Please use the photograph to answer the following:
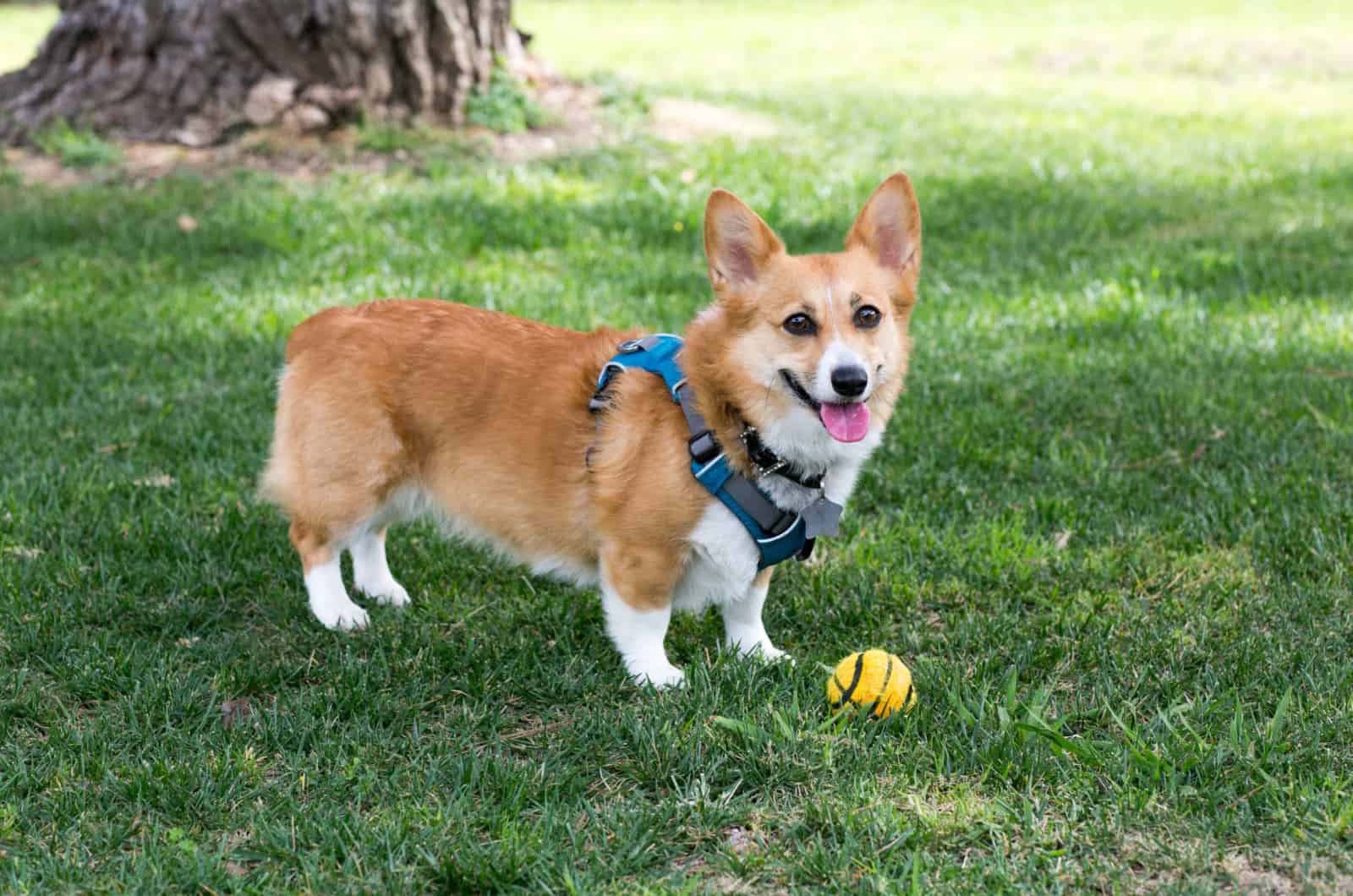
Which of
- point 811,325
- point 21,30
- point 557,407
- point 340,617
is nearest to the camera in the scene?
point 811,325

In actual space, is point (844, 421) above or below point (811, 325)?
below

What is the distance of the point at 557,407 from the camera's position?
146 inches

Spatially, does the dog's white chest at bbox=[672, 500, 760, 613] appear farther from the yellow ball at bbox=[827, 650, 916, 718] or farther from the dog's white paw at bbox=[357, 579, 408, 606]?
the dog's white paw at bbox=[357, 579, 408, 606]

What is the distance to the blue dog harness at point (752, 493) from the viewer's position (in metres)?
3.40

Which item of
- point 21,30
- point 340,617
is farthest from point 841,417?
point 21,30

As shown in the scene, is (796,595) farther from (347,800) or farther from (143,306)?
(143,306)

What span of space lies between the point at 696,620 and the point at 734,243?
4.06 feet

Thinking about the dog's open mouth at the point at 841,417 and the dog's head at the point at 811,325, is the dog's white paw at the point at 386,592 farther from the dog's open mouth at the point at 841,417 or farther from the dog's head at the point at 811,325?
the dog's open mouth at the point at 841,417

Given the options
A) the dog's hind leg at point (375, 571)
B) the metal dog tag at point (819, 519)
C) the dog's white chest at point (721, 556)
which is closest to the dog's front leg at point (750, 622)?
the dog's white chest at point (721, 556)

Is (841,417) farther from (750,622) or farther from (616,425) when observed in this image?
(750,622)

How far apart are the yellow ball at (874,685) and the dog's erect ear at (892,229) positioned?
101 cm

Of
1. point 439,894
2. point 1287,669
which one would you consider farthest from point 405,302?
point 1287,669

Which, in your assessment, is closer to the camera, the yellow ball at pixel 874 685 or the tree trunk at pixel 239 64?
the yellow ball at pixel 874 685

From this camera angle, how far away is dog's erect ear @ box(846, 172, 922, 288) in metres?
3.55
